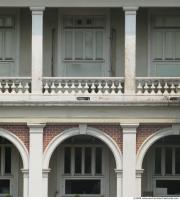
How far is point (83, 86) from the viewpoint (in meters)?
27.7

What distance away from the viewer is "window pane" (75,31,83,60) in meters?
29.0

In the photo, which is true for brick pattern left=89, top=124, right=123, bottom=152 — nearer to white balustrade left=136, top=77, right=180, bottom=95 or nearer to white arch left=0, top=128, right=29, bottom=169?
A: white balustrade left=136, top=77, right=180, bottom=95

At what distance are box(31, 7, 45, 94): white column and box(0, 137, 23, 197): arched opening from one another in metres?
2.55

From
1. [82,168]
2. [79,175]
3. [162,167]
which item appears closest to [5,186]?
[79,175]

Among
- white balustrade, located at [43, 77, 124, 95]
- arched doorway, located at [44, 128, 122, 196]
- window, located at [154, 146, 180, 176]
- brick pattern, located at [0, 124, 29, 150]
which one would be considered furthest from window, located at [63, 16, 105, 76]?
window, located at [154, 146, 180, 176]

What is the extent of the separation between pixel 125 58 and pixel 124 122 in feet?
6.00

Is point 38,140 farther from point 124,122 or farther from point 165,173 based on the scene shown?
point 165,173

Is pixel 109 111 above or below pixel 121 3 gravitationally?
→ below

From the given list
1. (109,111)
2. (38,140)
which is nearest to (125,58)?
(109,111)

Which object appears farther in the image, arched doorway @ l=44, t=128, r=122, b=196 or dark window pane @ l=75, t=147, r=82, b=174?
dark window pane @ l=75, t=147, r=82, b=174

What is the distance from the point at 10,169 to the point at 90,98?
3.75 meters

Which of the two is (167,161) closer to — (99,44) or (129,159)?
(129,159)

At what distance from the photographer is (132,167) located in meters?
27.1

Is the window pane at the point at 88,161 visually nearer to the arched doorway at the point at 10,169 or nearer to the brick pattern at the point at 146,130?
the arched doorway at the point at 10,169
